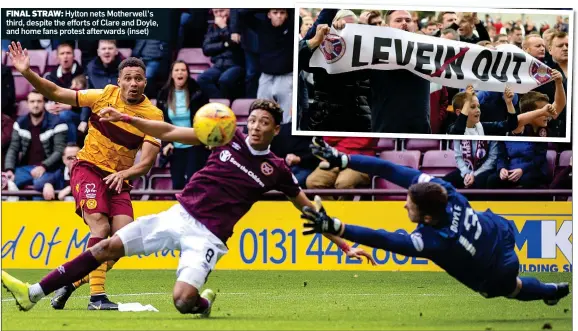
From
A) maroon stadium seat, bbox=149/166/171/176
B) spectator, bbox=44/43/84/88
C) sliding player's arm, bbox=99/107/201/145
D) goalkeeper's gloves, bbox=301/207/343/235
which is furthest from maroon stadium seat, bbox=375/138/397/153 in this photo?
goalkeeper's gloves, bbox=301/207/343/235

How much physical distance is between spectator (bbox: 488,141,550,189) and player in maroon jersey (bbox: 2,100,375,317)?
4.81 m

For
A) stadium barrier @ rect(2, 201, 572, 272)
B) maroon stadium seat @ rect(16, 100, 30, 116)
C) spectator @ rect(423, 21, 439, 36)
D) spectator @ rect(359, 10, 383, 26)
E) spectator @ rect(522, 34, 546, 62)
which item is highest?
spectator @ rect(359, 10, 383, 26)

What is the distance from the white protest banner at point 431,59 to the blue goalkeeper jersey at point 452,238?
13.1 ft

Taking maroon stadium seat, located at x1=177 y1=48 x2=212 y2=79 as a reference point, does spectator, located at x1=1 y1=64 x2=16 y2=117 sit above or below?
below

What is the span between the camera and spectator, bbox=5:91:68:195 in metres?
13.1

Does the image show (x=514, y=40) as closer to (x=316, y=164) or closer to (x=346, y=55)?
(x=346, y=55)

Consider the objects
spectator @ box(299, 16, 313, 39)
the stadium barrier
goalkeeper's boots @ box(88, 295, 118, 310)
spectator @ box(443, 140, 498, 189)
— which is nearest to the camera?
goalkeeper's boots @ box(88, 295, 118, 310)

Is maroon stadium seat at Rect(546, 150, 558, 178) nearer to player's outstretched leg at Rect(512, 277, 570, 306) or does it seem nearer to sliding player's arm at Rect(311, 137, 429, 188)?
player's outstretched leg at Rect(512, 277, 570, 306)

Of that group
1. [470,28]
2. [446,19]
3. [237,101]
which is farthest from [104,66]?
[470,28]

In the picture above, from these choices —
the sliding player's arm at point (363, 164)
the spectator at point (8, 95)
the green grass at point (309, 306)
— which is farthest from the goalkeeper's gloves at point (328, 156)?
the spectator at point (8, 95)

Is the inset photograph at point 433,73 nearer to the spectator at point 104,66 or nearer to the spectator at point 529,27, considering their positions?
the spectator at point 529,27

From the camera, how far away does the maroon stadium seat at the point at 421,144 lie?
41.7ft

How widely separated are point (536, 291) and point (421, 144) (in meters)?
4.72

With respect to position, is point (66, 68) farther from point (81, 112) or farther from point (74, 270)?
point (74, 270)
